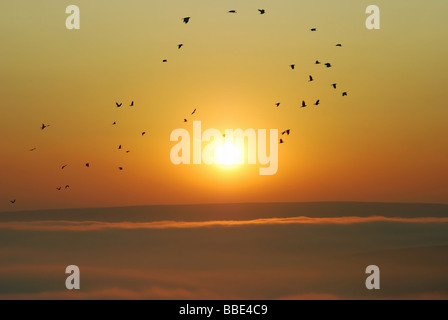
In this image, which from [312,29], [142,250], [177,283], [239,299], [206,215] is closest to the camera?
[239,299]

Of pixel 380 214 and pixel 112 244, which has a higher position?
pixel 380 214

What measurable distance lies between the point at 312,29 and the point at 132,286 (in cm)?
1584

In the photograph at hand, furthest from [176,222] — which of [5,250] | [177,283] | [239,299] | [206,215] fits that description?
[239,299]

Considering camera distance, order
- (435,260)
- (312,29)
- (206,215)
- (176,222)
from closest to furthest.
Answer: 1. (312,29)
2. (435,260)
3. (176,222)
4. (206,215)

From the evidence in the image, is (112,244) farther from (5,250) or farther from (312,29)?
(312,29)

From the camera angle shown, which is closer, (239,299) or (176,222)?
(239,299)

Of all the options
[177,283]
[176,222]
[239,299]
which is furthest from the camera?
[176,222]

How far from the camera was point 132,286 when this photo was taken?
3800cm

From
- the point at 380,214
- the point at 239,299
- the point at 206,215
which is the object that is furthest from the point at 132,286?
the point at 380,214

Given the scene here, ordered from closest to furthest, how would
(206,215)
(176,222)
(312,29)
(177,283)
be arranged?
(312,29) < (177,283) < (176,222) < (206,215)

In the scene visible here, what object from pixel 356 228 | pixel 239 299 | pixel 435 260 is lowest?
pixel 239 299

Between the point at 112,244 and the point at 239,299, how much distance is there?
1940 centimetres

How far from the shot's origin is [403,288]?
38938 millimetres

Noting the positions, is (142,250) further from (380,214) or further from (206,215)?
(380,214)
